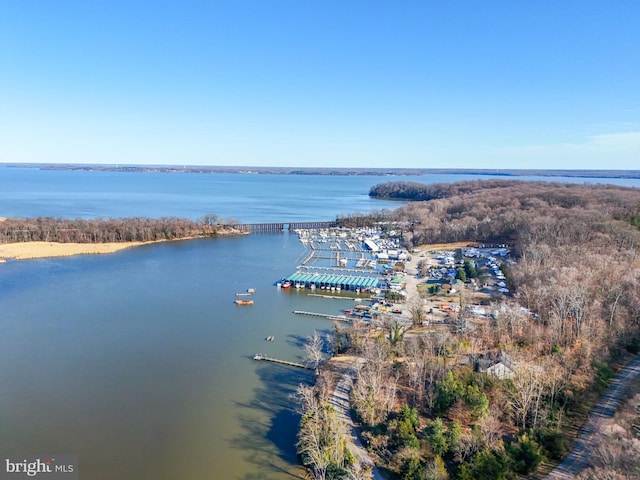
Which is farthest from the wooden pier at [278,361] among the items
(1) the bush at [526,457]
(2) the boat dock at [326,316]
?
(1) the bush at [526,457]

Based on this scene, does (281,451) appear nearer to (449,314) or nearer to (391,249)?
(449,314)

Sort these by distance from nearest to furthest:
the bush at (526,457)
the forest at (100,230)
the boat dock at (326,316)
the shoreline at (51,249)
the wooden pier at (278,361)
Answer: the bush at (526,457), the wooden pier at (278,361), the boat dock at (326,316), the shoreline at (51,249), the forest at (100,230)

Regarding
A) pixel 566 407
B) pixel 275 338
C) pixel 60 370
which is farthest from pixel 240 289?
pixel 566 407

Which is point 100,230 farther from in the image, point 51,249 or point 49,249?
point 49,249

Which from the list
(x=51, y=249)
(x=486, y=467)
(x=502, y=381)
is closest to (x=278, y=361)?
(x=502, y=381)

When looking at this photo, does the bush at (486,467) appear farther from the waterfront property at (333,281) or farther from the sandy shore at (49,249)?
the sandy shore at (49,249)

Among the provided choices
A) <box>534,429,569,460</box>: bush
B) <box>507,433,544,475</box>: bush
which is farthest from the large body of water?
<box>534,429,569,460</box>: bush
